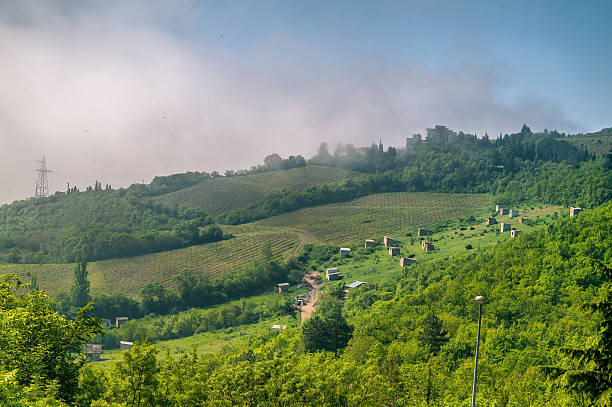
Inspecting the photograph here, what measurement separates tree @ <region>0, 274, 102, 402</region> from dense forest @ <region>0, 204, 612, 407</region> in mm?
50

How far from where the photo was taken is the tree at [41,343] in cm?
1784

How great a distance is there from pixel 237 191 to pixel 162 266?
64.3 m

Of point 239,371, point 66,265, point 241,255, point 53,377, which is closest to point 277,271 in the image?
point 241,255

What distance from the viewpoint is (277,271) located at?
125562 millimetres

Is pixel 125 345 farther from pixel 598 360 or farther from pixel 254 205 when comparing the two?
pixel 598 360

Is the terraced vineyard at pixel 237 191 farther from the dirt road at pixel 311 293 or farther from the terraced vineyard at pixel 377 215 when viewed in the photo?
the dirt road at pixel 311 293

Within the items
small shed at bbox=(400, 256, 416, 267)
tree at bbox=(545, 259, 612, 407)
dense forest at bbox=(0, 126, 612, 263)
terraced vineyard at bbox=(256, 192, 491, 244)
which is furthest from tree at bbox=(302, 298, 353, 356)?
dense forest at bbox=(0, 126, 612, 263)

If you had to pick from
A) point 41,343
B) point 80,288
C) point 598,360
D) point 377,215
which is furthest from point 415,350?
point 377,215

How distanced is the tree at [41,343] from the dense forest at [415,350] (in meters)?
0.05

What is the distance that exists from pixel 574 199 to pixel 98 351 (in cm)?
11427

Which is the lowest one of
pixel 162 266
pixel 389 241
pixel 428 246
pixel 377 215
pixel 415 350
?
pixel 162 266

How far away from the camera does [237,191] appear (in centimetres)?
18900

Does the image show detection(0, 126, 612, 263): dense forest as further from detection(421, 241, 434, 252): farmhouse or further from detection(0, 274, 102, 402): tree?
detection(0, 274, 102, 402): tree

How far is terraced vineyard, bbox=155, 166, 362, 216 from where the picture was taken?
592 feet
